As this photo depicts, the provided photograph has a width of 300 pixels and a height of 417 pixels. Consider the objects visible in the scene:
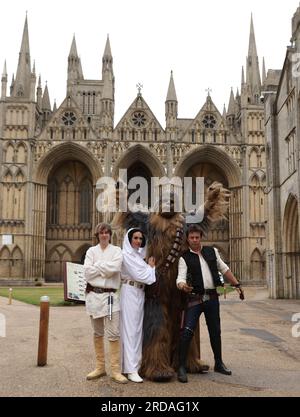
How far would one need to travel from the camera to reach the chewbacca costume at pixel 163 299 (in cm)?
524

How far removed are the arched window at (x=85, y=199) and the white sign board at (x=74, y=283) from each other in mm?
25842

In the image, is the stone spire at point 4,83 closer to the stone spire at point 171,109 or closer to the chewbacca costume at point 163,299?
the stone spire at point 171,109

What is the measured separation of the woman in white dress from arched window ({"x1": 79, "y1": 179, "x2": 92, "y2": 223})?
116ft

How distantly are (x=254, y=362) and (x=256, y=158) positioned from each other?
3319 cm

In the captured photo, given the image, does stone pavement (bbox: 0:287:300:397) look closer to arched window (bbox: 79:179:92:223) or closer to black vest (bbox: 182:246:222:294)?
black vest (bbox: 182:246:222:294)

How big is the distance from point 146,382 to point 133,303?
0.88 metres

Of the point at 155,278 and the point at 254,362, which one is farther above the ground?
the point at 155,278

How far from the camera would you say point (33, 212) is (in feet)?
121

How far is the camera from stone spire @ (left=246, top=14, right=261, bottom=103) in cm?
4078

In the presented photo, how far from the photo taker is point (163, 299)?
543cm

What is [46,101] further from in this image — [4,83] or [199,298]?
[199,298]

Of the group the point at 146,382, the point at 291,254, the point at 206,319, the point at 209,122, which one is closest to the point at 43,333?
the point at 146,382
